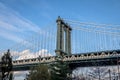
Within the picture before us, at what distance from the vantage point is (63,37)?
58281 mm

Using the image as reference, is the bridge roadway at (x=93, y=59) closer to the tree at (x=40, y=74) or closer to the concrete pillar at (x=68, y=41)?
the concrete pillar at (x=68, y=41)

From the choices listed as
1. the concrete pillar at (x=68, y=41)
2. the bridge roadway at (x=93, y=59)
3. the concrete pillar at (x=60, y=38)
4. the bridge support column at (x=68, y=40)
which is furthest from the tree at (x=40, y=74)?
the bridge support column at (x=68, y=40)

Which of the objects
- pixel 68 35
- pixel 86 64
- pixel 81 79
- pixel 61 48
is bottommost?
pixel 81 79

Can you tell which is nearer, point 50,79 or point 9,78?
point 9,78

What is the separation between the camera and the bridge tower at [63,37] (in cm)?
5415

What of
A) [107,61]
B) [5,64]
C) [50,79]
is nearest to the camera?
[5,64]

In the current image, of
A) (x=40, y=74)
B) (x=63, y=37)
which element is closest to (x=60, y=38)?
(x=63, y=37)

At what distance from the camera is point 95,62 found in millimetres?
49469

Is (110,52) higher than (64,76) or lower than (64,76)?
higher

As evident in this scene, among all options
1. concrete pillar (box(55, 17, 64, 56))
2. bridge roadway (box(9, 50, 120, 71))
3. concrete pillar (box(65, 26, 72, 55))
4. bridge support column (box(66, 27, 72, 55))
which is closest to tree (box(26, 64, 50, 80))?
bridge roadway (box(9, 50, 120, 71))

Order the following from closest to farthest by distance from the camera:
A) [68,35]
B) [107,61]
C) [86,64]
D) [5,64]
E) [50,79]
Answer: [5,64], [50,79], [107,61], [86,64], [68,35]

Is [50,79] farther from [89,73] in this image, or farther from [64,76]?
[89,73]

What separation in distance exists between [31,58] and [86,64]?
1551cm

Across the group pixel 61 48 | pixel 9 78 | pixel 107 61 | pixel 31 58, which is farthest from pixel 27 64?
pixel 9 78
